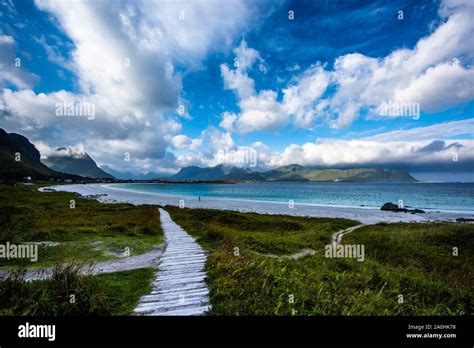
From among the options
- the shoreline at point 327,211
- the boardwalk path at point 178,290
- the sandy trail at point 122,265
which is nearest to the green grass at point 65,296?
the boardwalk path at point 178,290

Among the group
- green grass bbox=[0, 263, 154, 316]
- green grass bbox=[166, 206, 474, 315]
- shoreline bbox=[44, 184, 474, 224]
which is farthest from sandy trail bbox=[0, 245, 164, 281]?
shoreline bbox=[44, 184, 474, 224]

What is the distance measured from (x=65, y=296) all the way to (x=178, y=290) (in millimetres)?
2763

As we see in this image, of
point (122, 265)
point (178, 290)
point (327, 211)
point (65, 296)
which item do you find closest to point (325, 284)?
point (178, 290)

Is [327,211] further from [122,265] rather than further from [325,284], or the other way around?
[122,265]

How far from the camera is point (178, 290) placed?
6.51m

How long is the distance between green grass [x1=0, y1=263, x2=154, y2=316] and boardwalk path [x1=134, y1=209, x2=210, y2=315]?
1.38ft

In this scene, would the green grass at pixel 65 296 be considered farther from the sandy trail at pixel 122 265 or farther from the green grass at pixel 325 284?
Result: the green grass at pixel 325 284

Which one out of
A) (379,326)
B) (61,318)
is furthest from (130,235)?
(379,326)

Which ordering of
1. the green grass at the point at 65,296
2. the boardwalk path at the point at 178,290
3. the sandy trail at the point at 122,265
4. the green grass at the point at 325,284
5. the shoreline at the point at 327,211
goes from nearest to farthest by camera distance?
the green grass at the point at 65,296 < the boardwalk path at the point at 178,290 < the green grass at the point at 325,284 < the sandy trail at the point at 122,265 < the shoreline at the point at 327,211

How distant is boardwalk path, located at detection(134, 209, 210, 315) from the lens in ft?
17.8

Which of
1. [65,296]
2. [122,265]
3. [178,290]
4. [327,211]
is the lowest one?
[327,211]

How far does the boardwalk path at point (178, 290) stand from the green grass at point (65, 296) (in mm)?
420

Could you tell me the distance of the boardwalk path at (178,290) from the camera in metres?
5.43

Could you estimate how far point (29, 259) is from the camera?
33.6 feet
